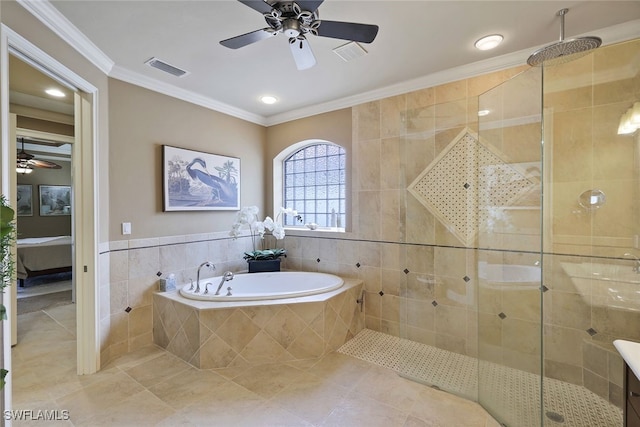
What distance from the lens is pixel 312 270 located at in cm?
361

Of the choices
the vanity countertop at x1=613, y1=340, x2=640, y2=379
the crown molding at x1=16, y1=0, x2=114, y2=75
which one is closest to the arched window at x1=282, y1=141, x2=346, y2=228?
the crown molding at x1=16, y1=0, x2=114, y2=75

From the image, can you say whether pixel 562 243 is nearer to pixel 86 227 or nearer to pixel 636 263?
pixel 636 263

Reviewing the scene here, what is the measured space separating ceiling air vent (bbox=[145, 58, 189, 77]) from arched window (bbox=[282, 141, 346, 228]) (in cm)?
170

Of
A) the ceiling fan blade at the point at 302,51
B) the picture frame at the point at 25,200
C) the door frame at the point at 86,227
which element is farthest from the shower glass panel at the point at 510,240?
the picture frame at the point at 25,200

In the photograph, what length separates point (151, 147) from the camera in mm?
2812

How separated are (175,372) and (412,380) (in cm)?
190

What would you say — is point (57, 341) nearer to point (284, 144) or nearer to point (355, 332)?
point (355, 332)

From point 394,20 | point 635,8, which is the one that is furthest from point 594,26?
point 394,20

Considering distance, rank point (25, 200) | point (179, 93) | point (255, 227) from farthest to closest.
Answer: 1. point (25, 200)
2. point (255, 227)
3. point (179, 93)

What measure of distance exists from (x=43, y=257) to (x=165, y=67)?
4.48 m

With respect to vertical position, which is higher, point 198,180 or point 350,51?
point 350,51

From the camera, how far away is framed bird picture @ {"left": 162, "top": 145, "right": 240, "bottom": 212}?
Answer: 2932 mm

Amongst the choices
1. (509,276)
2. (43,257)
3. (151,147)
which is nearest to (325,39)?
(151,147)

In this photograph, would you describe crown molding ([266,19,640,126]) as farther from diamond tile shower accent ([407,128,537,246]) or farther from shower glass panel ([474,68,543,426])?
diamond tile shower accent ([407,128,537,246])
